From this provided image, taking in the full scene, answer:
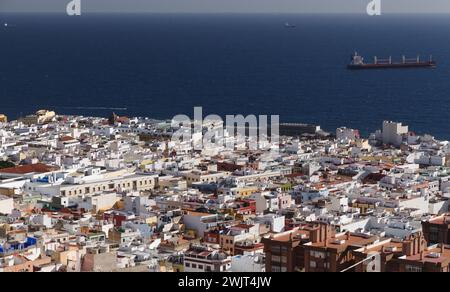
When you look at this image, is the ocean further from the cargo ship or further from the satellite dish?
the satellite dish

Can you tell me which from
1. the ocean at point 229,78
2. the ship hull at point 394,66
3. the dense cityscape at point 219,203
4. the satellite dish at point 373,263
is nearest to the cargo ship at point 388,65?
the ship hull at point 394,66

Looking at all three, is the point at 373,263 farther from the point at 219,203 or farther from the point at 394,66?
the point at 394,66

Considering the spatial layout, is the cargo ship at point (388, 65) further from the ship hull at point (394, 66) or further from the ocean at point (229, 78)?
the ocean at point (229, 78)

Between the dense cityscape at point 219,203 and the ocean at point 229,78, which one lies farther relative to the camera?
the ocean at point 229,78

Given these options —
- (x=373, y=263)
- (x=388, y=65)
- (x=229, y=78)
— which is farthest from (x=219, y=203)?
(x=388, y=65)

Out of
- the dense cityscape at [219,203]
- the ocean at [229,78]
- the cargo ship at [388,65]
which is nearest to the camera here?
the dense cityscape at [219,203]

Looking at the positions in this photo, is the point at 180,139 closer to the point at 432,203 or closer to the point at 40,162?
the point at 40,162
